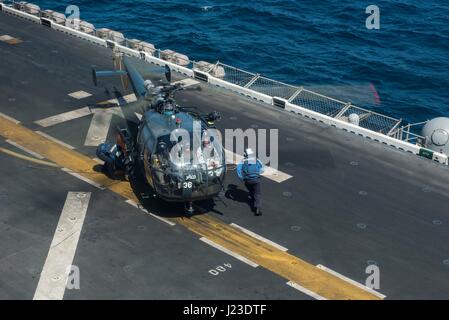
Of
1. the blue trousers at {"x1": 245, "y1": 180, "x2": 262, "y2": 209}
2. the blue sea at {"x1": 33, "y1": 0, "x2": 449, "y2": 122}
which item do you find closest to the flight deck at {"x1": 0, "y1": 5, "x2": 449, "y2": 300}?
the blue trousers at {"x1": 245, "y1": 180, "x2": 262, "y2": 209}

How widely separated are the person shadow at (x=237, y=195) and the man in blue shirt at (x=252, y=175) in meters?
0.82

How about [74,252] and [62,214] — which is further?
A: [62,214]

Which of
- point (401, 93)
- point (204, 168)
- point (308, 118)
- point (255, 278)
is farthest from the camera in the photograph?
point (401, 93)

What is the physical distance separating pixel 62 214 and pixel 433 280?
14060 millimetres

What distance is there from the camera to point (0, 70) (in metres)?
39.7

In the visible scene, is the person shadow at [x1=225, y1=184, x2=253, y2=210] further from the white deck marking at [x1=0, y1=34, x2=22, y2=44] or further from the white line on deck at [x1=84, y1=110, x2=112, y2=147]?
the white deck marking at [x1=0, y1=34, x2=22, y2=44]

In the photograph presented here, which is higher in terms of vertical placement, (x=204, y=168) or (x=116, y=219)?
(x=204, y=168)

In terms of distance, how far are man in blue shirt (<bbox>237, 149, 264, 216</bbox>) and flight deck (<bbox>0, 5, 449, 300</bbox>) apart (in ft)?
1.99

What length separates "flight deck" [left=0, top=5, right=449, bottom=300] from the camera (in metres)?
22.0

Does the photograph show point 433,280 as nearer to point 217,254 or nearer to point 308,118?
point 217,254

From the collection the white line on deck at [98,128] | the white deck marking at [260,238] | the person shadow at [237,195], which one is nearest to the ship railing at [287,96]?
the white line on deck at [98,128]

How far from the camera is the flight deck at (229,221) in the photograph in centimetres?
2203

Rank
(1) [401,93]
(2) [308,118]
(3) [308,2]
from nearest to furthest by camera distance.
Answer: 1. (2) [308,118]
2. (1) [401,93]
3. (3) [308,2]
